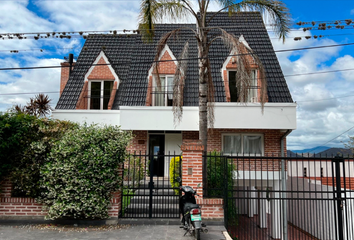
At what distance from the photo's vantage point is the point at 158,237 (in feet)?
21.0

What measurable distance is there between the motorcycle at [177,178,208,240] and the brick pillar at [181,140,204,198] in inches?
27.1

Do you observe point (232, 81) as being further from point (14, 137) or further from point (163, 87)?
point (14, 137)

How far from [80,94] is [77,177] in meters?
8.32

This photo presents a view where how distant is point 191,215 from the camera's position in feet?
20.1

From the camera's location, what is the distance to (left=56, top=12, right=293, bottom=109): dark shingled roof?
13.6m

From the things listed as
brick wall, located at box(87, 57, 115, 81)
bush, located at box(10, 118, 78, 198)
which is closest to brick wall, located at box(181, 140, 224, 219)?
bush, located at box(10, 118, 78, 198)

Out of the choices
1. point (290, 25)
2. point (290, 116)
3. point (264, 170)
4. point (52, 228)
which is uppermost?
point (290, 25)

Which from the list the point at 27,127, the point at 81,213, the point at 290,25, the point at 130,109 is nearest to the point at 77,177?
the point at 81,213

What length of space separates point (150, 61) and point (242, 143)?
20.8 ft

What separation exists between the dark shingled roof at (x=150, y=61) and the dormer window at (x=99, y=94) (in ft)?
2.01

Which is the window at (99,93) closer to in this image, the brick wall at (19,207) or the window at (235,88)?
the window at (235,88)

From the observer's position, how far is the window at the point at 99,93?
14648mm

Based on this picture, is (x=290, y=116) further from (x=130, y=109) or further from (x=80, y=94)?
(x=80, y=94)

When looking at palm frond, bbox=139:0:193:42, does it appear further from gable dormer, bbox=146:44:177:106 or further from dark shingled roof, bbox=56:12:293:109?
gable dormer, bbox=146:44:177:106
